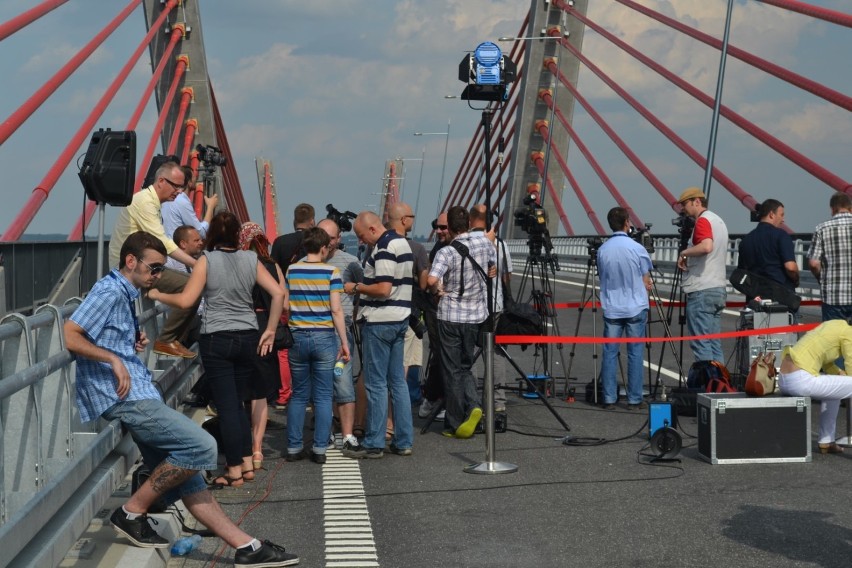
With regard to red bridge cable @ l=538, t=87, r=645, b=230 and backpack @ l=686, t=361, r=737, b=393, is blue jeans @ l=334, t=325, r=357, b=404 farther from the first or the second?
red bridge cable @ l=538, t=87, r=645, b=230

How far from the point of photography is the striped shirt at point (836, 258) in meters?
11.2

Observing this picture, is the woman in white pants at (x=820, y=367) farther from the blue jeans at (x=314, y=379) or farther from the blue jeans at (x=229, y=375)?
the blue jeans at (x=229, y=375)

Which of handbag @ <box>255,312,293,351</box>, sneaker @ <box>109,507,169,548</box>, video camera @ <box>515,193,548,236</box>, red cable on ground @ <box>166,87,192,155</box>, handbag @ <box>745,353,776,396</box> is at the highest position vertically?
red cable on ground @ <box>166,87,192,155</box>

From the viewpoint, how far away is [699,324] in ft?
39.2

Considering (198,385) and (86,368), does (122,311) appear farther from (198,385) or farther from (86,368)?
(198,385)

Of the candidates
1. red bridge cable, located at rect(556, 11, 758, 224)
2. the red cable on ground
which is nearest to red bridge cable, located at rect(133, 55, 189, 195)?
the red cable on ground

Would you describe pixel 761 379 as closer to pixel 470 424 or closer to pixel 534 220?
pixel 470 424

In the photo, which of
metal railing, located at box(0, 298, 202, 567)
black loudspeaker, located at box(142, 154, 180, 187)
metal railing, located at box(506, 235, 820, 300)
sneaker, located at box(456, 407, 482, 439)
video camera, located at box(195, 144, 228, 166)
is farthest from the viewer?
metal railing, located at box(506, 235, 820, 300)

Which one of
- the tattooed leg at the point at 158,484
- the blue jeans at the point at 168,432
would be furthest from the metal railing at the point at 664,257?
the tattooed leg at the point at 158,484

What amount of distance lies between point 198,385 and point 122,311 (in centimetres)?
541

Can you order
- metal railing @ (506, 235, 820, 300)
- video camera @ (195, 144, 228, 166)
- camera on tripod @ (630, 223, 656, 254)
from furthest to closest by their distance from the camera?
metal railing @ (506, 235, 820, 300) → video camera @ (195, 144, 228, 166) → camera on tripod @ (630, 223, 656, 254)

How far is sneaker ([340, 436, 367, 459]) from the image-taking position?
31.2 feet

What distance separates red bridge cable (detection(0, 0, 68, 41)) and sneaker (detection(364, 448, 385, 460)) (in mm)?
9131

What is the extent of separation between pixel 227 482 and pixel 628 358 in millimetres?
4557
